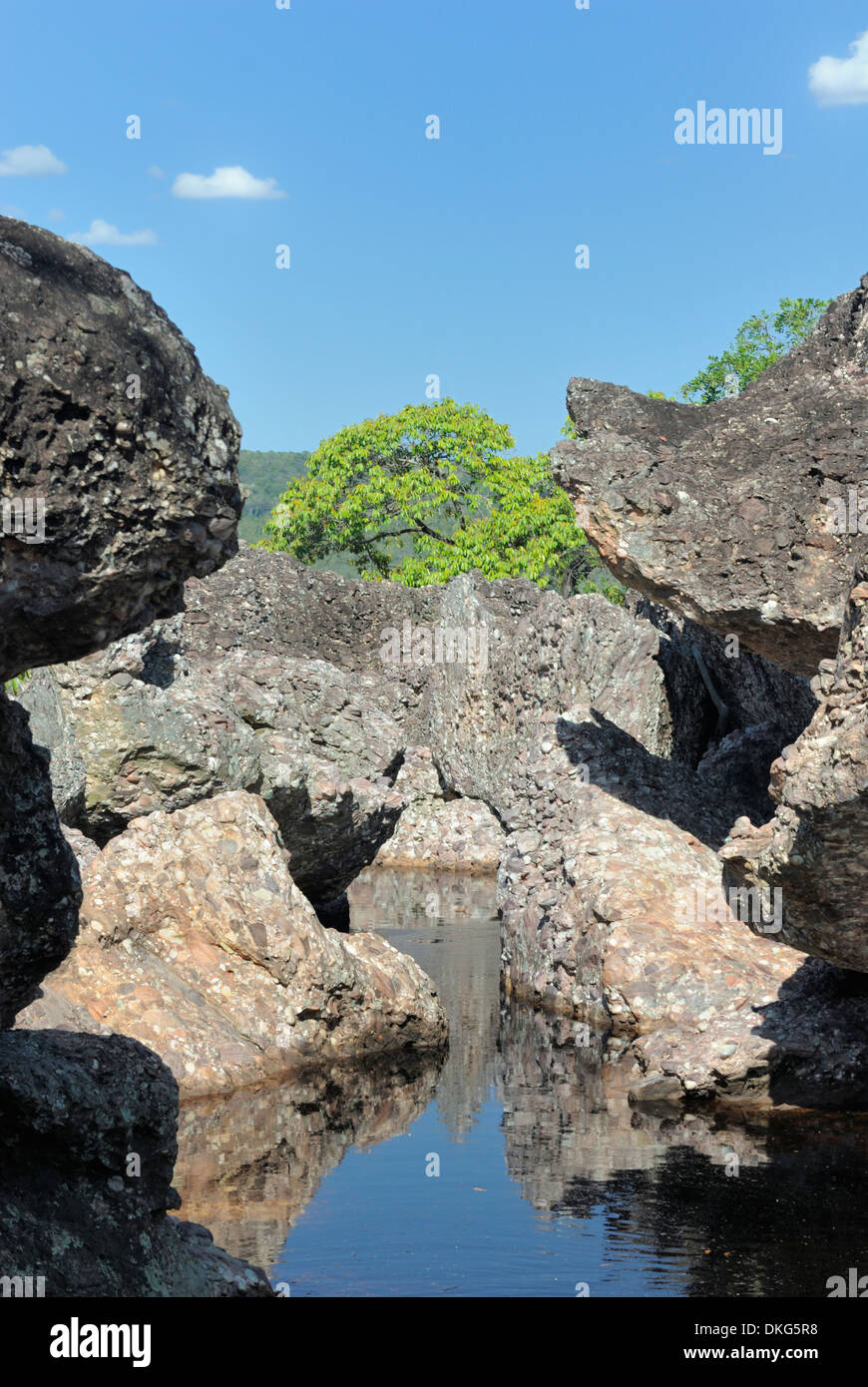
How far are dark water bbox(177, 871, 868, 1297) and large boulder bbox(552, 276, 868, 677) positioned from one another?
3.74m

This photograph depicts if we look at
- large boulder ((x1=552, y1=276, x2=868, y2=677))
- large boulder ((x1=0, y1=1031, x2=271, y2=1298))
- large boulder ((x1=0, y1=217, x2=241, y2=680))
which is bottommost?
large boulder ((x1=0, y1=1031, x2=271, y2=1298))

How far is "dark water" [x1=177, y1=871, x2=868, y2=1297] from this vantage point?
23.3 ft

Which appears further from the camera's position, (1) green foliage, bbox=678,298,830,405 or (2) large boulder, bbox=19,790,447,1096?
(1) green foliage, bbox=678,298,830,405

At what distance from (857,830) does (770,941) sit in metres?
4.17

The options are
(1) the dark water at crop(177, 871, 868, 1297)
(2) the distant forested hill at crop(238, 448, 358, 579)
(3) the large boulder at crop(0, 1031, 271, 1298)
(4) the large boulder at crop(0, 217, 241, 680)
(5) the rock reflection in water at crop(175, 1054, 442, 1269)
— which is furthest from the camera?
(2) the distant forested hill at crop(238, 448, 358, 579)

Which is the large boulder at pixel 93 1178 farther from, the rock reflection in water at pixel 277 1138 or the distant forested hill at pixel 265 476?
the distant forested hill at pixel 265 476

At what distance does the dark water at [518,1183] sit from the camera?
23.3 ft

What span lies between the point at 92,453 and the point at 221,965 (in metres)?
7.58

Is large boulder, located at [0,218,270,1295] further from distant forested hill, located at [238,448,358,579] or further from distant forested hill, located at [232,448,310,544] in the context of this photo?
distant forested hill, located at [232,448,310,544]

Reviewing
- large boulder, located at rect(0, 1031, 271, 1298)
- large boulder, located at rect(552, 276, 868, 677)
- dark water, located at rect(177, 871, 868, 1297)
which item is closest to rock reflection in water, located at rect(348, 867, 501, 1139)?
dark water, located at rect(177, 871, 868, 1297)

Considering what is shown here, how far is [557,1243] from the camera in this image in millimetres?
7508

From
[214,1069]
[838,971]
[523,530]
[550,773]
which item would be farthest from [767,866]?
[523,530]

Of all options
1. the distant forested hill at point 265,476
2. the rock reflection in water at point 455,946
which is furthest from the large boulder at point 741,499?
the distant forested hill at point 265,476
